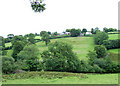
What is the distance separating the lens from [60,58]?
24.8m

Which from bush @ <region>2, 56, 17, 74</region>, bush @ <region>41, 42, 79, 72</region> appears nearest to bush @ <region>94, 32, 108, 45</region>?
bush @ <region>41, 42, 79, 72</region>

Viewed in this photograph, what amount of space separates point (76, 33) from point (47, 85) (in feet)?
231

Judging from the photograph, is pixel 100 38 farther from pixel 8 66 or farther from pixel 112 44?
pixel 8 66

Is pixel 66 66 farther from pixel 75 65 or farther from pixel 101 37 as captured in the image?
pixel 101 37

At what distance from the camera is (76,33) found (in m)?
79.1

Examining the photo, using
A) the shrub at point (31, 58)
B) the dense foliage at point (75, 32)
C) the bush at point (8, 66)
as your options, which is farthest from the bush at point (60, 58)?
the dense foliage at point (75, 32)

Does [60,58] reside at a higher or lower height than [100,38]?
lower

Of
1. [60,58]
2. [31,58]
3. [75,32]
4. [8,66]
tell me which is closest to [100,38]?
[75,32]

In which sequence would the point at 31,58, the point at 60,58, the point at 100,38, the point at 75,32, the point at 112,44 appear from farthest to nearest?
the point at 75,32 → the point at 100,38 → the point at 112,44 → the point at 31,58 → the point at 60,58

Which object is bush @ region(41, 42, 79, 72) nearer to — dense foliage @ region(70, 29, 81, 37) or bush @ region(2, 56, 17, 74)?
bush @ region(2, 56, 17, 74)

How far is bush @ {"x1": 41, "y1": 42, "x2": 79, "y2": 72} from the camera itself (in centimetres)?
2462

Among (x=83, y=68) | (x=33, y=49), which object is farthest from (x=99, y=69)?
(x=33, y=49)

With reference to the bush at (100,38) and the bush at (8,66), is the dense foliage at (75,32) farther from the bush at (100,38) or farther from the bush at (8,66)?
the bush at (8,66)

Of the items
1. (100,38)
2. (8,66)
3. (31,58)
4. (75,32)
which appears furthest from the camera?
(75,32)
